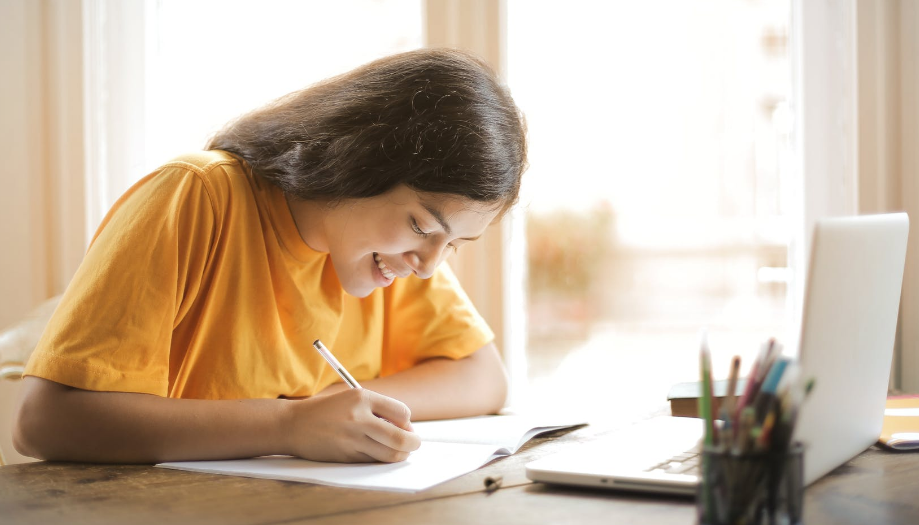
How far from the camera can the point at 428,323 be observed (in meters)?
1.54

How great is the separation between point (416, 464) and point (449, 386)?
44cm

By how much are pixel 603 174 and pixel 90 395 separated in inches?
53.2

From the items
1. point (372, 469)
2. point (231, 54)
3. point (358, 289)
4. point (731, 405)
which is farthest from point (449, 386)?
point (231, 54)

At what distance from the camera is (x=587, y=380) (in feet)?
6.91

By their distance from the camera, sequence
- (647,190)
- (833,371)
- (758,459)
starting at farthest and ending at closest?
(647,190)
(833,371)
(758,459)

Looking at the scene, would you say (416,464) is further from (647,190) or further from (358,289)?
(647,190)

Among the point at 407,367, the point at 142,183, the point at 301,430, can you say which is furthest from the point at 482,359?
the point at 142,183

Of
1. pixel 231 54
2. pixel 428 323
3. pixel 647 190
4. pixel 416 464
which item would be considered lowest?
pixel 416 464

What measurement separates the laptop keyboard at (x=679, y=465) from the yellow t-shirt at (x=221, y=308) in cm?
60

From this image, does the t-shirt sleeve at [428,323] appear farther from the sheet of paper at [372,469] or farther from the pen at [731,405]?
the pen at [731,405]

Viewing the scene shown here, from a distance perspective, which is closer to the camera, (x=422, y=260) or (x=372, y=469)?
(x=372, y=469)

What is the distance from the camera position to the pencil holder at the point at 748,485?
24.8 inches

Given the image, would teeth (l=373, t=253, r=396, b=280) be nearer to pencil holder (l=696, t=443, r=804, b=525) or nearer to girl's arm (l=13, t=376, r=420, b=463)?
girl's arm (l=13, t=376, r=420, b=463)

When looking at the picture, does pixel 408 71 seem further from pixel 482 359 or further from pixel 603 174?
pixel 603 174
